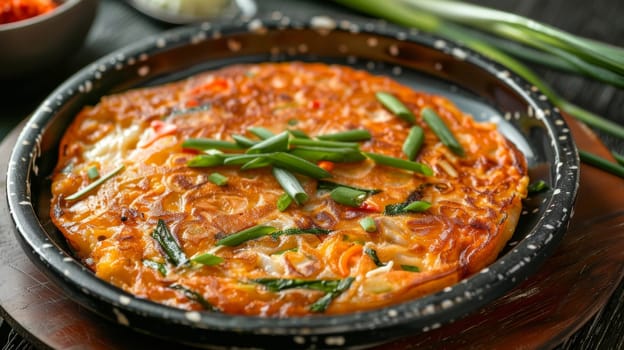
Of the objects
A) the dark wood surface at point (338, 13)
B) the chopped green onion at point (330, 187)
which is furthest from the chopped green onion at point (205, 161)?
the dark wood surface at point (338, 13)

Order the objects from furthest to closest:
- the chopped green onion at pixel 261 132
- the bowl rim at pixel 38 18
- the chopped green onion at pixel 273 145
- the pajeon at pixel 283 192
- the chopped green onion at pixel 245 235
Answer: the bowl rim at pixel 38 18, the chopped green onion at pixel 261 132, the chopped green onion at pixel 273 145, the chopped green onion at pixel 245 235, the pajeon at pixel 283 192

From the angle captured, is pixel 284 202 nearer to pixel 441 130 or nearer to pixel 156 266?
pixel 156 266

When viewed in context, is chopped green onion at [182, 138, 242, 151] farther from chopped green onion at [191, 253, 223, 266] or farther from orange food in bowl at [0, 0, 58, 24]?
orange food in bowl at [0, 0, 58, 24]

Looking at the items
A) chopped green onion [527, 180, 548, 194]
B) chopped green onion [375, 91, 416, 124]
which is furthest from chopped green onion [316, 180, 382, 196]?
chopped green onion [527, 180, 548, 194]

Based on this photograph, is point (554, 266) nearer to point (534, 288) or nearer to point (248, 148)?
point (534, 288)

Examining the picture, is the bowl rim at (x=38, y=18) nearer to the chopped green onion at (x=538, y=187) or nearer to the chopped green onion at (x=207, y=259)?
the chopped green onion at (x=207, y=259)
